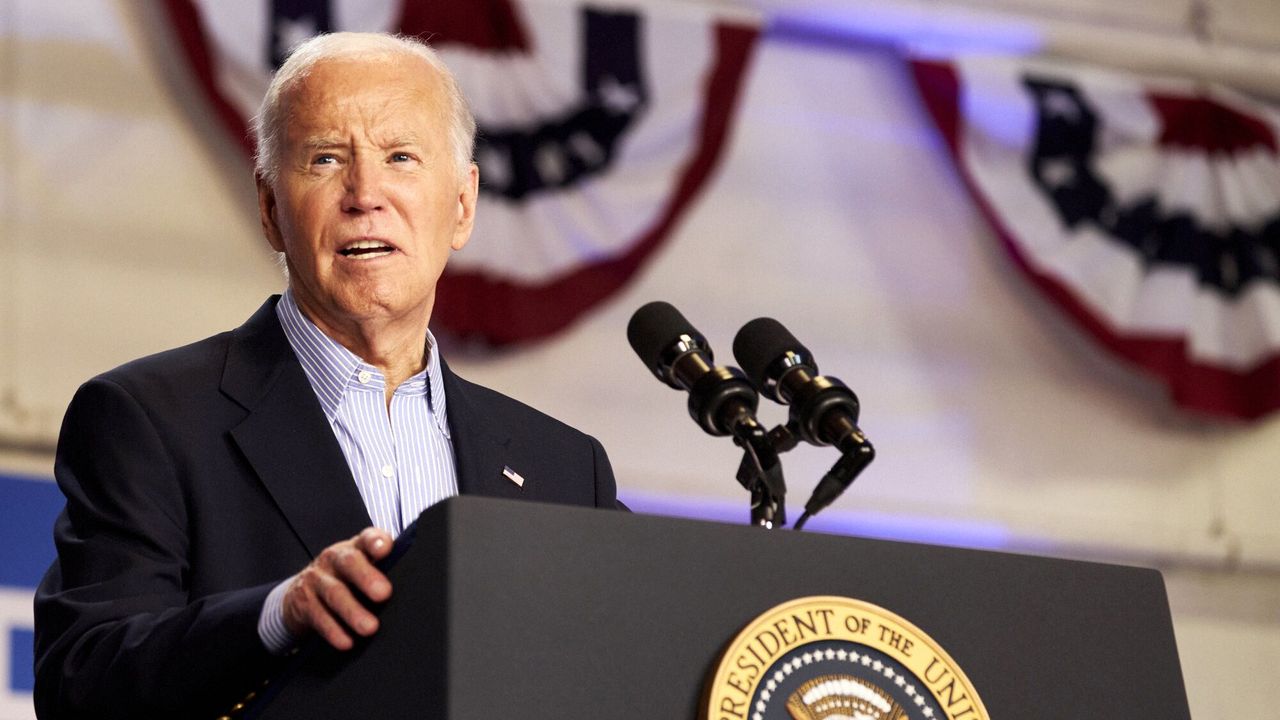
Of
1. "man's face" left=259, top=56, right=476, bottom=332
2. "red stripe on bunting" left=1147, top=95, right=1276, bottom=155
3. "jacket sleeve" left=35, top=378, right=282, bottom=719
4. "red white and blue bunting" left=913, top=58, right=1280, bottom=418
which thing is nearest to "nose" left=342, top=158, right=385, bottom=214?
"man's face" left=259, top=56, right=476, bottom=332

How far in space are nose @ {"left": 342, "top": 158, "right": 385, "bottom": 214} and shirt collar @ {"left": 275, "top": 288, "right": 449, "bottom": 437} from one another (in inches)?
6.0

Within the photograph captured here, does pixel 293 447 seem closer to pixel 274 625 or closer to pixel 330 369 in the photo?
pixel 330 369

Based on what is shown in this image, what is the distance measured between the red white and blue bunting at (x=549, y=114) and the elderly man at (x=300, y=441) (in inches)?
115

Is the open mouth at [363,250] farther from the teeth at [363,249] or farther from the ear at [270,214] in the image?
the ear at [270,214]

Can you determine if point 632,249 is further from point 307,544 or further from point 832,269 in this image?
point 307,544

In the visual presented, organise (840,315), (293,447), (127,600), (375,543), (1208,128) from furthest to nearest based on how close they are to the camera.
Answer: (1208,128) < (840,315) < (293,447) < (127,600) < (375,543)

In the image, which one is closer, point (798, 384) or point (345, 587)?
point (345, 587)

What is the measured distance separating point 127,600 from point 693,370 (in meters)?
0.61

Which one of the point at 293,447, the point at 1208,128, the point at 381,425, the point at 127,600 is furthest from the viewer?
the point at 1208,128

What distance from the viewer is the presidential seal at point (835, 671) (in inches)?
56.3

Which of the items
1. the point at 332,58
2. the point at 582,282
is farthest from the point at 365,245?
the point at 582,282

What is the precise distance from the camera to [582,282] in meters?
5.46

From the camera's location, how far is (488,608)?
4.48 feet

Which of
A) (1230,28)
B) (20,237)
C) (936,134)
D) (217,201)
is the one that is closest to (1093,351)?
(936,134)
